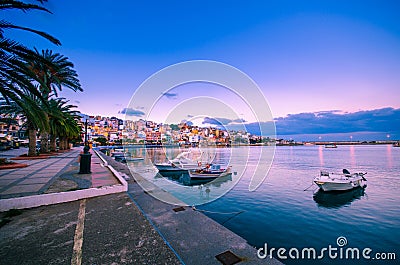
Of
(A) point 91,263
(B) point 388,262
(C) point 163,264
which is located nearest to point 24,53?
(A) point 91,263

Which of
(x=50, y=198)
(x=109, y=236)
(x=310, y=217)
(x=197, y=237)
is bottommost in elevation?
(x=310, y=217)

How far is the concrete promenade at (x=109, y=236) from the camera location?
10.7 feet

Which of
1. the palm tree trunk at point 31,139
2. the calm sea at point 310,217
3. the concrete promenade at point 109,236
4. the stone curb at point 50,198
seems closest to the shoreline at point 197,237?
the concrete promenade at point 109,236

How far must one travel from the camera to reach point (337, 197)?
1413cm

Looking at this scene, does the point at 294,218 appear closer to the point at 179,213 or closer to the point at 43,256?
the point at 179,213

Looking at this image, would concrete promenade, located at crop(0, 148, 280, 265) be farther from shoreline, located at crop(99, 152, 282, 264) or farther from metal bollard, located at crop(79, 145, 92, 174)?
metal bollard, located at crop(79, 145, 92, 174)

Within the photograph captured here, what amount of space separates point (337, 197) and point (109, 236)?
17254mm

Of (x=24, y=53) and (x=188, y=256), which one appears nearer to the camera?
(x=188, y=256)

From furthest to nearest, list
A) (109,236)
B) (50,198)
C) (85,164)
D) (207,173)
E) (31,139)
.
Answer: (207,173), (31,139), (85,164), (50,198), (109,236)

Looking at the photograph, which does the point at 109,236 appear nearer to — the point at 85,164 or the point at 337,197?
the point at 85,164

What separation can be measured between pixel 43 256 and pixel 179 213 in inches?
141

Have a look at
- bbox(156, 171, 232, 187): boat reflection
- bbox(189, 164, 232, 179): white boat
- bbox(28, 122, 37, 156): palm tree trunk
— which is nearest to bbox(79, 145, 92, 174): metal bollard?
bbox(156, 171, 232, 187): boat reflection

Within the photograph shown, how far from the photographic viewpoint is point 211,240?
14.0 feet

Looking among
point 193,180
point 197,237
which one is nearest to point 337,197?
point 193,180
